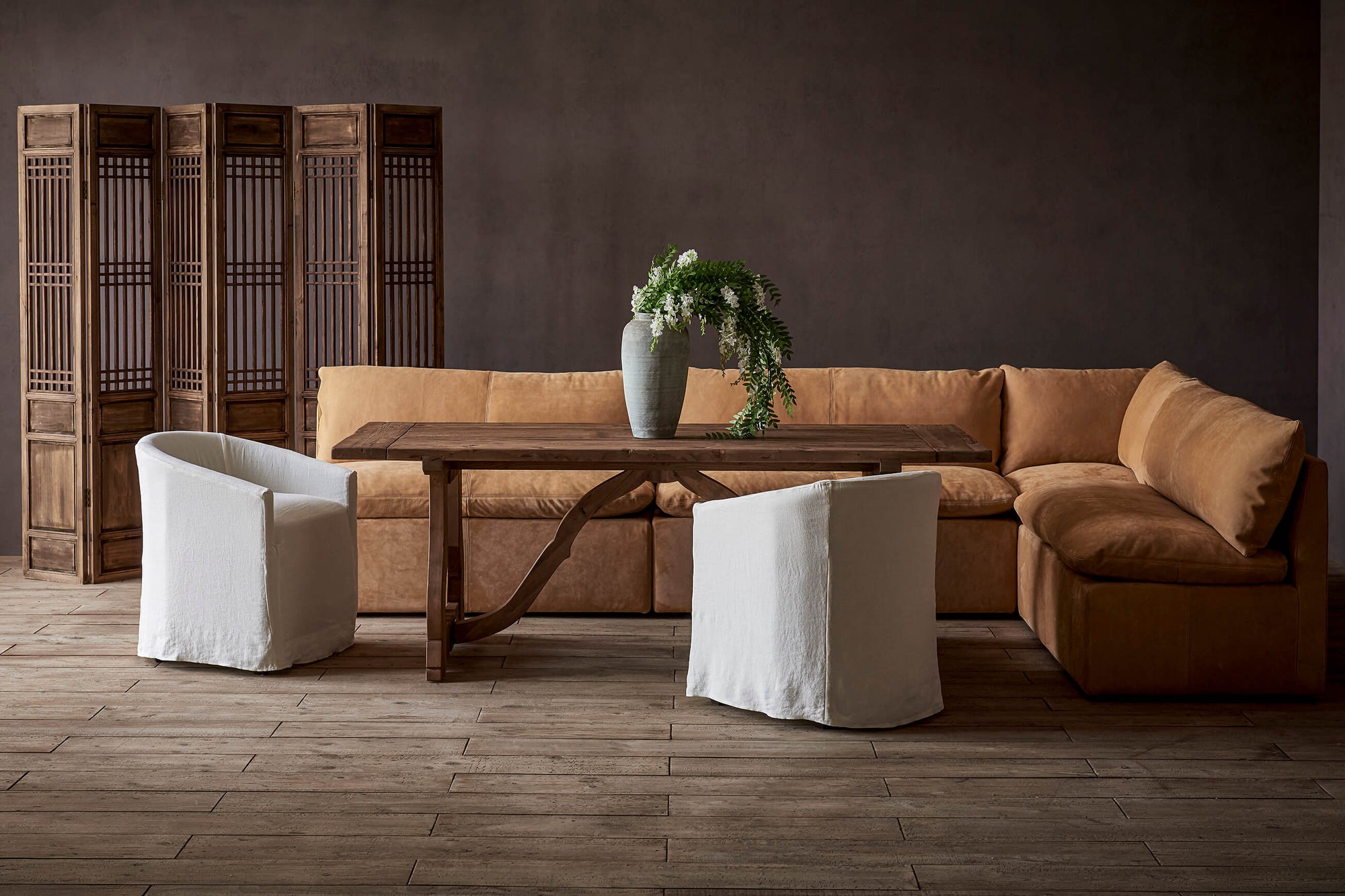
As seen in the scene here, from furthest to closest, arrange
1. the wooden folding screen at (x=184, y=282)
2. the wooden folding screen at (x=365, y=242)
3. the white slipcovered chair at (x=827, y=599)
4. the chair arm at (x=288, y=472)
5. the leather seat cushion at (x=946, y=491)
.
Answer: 1. the wooden folding screen at (x=365, y=242)
2. the wooden folding screen at (x=184, y=282)
3. the leather seat cushion at (x=946, y=491)
4. the chair arm at (x=288, y=472)
5. the white slipcovered chair at (x=827, y=599)

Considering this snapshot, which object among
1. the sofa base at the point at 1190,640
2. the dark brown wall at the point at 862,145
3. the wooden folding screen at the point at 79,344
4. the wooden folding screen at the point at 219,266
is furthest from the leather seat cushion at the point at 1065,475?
the wooden folding screen at the point at 79,344

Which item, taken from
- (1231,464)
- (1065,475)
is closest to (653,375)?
(1231,464)

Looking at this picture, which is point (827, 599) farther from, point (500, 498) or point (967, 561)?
point (500, 498)

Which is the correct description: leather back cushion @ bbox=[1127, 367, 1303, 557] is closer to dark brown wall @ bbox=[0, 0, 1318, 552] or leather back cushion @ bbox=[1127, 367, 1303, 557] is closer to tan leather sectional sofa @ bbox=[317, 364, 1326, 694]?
tan leather sectional sofa @ bbox=[317, 364, 1326, 694]

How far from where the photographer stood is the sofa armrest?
3.49 meters

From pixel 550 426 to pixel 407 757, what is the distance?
1.33 m

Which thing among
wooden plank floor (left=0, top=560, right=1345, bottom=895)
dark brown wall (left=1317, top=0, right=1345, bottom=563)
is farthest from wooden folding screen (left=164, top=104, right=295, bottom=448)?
dark brown wall (left=1317, top=0, right=1345, bottom=563)

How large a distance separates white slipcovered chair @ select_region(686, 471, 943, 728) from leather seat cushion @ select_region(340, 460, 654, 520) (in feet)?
3.82

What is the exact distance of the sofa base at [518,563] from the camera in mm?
4520

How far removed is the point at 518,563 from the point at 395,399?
36.8 inches

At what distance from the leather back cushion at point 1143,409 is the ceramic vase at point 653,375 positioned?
5.76ft

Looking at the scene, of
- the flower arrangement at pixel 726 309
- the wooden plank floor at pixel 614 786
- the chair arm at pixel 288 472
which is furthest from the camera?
the chair arm at pixel 288 472

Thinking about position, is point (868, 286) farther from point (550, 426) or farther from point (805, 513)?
point (805, 513)

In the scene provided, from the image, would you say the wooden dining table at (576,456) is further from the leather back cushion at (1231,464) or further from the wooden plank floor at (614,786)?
the leather back cushion at (1231,464)
